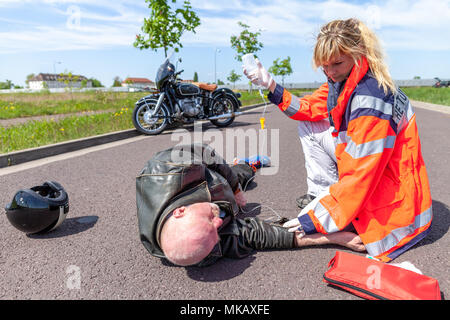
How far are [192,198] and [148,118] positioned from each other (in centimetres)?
585

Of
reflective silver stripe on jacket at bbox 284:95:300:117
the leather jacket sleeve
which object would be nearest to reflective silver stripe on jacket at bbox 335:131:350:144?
reflective silver stripe on jacket at bbox 284:95:300:117

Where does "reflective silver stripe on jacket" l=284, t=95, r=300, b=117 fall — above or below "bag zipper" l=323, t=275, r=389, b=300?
above

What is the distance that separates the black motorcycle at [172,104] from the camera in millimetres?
7484

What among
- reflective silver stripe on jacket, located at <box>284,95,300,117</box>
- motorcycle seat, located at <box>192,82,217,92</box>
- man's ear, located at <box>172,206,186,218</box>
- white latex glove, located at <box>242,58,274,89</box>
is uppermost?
motorcycle seat, located at <box>192,82,217,92</box>

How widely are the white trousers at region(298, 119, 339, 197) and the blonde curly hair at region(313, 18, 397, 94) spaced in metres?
0.84

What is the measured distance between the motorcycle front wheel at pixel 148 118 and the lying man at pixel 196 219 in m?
5.27

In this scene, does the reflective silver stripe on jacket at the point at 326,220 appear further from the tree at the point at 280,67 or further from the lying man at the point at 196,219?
the tree at the point at 280,67

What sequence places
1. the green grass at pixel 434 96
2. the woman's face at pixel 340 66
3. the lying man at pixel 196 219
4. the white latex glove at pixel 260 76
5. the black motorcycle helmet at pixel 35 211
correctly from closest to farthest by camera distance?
the lying man at pixel 196 219
the woman's face at pixel 340 66
the black motorcycle helmet at pixel 35 211
the white latex glove at pixel 260 76
the green grass at pixel 434 96

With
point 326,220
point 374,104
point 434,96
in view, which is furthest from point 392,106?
point 434,96

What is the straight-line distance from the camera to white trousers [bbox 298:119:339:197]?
110 inches

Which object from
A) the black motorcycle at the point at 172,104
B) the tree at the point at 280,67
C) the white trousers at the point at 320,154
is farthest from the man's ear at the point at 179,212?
the tree at the point at 280,67

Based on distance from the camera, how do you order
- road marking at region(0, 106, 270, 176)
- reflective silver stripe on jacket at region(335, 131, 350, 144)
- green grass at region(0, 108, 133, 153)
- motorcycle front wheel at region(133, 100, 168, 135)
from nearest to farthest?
reflective silver stripe on jacket at region(335, 131, 350, 144), road marking at region(0, 106, 270, 176), green grass at region(0, 108, 133, 153), motorcycle front wheel at region(133, 100, 168, 135)

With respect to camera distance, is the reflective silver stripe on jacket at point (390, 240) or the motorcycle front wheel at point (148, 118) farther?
the motorcycle front wheel at point (148, 118)

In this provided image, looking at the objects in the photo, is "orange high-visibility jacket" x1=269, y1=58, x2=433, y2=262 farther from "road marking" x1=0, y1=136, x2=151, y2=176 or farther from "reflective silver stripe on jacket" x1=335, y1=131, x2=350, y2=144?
"road marking" x1=0, y1=136, x2=151, y2=176
